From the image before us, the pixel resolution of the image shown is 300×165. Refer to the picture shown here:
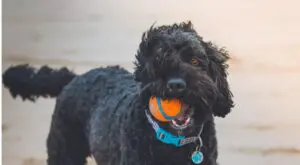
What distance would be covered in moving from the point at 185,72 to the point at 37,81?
0.89 meters

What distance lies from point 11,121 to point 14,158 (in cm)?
15

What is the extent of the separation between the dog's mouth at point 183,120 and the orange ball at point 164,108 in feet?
0.08

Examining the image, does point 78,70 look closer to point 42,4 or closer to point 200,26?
point 42,4

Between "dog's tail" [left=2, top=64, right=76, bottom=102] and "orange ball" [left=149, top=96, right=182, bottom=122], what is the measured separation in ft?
2.45

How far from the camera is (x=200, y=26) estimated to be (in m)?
2.22

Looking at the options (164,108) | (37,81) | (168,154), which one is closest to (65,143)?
(37,81)

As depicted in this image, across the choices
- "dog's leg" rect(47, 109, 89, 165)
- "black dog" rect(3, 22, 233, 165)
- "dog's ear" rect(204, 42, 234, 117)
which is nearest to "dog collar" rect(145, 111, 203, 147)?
"black dog" rect(3, 22, 233, 165)

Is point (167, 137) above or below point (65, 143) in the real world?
below

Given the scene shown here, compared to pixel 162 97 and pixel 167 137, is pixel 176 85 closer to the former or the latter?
pixel 162 97

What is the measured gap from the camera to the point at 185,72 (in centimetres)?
137

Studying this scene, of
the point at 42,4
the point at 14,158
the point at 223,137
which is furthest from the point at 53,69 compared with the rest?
the point at 223,137

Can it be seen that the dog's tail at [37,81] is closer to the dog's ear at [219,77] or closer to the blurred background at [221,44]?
the blurred background at [221,44]

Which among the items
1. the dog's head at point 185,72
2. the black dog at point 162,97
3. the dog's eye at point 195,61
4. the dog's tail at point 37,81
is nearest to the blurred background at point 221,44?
the dog's tail at point 37,81

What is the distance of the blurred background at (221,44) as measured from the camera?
2195 mm
